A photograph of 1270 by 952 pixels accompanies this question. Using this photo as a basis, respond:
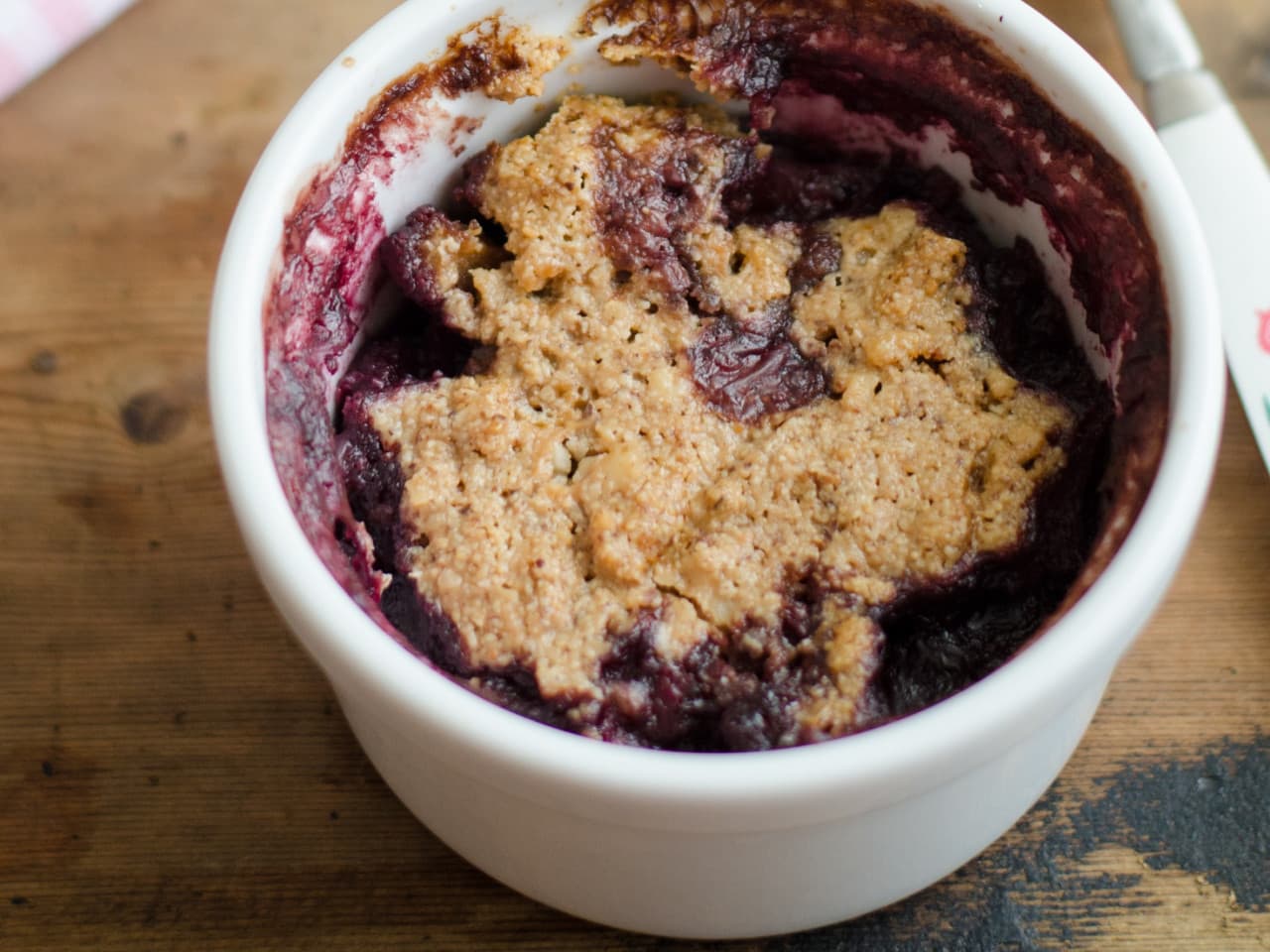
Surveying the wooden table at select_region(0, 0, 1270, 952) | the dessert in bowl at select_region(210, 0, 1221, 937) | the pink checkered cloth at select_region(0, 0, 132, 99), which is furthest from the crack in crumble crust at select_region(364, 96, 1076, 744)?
the pink checkered cloth at select_region(0, 0, 132, 99)

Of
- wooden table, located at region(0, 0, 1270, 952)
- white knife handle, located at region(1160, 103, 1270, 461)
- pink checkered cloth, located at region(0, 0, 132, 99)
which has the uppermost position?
pink checkered cloth, located at region(0, 0, 132, 99)

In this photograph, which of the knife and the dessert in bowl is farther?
the knife

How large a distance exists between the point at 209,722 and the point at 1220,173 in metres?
1.12

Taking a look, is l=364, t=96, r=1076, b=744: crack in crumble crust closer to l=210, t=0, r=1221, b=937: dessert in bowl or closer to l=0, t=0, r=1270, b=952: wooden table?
l=210, t=0, r=1221, b=937: dessert in bowl

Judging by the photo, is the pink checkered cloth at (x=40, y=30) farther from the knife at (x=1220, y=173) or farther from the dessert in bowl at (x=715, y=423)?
the knife at (x=1220, y=173)

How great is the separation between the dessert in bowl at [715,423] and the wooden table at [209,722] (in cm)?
14

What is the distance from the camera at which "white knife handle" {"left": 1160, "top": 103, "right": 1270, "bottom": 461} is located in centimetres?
127

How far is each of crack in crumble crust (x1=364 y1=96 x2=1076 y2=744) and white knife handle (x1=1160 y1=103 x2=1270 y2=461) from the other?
1.21 feet

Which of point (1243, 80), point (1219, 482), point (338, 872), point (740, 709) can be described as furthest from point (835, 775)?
point (1243, 80)

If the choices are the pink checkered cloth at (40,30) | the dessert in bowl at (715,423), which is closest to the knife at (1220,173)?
the dessert in bowl at (715,423)

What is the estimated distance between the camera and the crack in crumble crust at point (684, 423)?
0.94m

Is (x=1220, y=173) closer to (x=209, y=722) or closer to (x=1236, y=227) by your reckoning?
(x=1236, y=227)

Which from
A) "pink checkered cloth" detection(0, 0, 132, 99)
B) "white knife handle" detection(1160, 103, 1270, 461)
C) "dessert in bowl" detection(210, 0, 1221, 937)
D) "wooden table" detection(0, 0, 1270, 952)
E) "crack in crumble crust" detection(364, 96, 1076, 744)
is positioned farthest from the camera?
"pink checkered cloth" detection(0, 0, 132, 99)

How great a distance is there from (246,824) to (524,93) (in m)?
0.68
